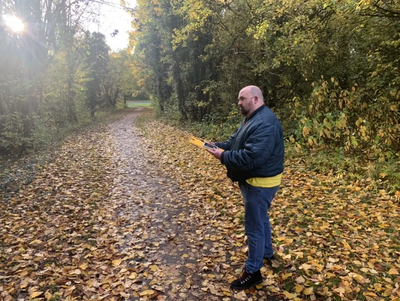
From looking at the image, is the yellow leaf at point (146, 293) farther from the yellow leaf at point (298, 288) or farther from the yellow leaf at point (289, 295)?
the yellow leaf at point (298, 288)

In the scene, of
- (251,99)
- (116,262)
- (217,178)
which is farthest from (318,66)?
(116,262)

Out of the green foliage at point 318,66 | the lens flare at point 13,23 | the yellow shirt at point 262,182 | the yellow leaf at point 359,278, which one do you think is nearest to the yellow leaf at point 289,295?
the yellow leaf at point 359,278

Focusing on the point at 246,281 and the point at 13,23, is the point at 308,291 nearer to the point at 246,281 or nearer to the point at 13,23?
the point at 246,281

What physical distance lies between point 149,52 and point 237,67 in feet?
44.9

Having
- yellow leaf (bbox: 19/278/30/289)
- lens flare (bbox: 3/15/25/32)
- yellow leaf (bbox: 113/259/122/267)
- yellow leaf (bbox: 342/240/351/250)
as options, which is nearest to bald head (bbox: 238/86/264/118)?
yellow leaf (bbox: 342/240/351/250)

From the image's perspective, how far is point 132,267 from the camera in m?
4.11

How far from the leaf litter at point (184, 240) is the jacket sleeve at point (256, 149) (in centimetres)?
166

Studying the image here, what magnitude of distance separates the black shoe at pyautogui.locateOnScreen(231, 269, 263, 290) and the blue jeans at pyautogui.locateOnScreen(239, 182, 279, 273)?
7 centimetres

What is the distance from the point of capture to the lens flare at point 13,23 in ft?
39.5

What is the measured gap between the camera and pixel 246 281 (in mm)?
3543

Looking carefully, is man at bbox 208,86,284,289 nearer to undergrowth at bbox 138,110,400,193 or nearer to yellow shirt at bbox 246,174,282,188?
yellow shirt at bbox 246,174,282,188

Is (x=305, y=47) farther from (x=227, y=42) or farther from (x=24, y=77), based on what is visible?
(x=24, y=77)

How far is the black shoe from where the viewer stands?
3541 millimetres

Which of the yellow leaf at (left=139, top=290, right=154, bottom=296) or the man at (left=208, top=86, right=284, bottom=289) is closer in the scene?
the man at (left=208, top=86, right=284, bottom=289)
